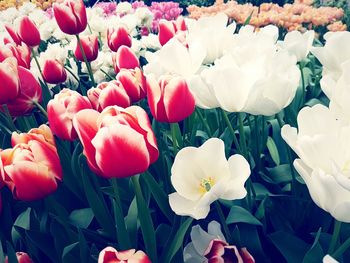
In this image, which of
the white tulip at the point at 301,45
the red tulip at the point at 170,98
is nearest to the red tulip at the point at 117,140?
the red tulip at the point at 170,98

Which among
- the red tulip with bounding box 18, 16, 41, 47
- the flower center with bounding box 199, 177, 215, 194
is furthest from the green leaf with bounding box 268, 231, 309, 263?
the red tulip with bounding box 18, 16, 41, 47

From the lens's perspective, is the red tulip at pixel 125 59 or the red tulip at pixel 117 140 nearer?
the red tulip at pixel 117 140

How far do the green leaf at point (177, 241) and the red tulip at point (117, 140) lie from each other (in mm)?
112

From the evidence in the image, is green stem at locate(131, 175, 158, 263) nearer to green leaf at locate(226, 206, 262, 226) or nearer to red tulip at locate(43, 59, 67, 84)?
green leaf at locate(226, 206, 262, 226)

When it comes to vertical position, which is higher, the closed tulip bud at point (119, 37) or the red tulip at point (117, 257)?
the red tulip at point (117, 257)

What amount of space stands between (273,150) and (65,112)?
0.48 m

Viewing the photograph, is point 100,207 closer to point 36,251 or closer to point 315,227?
point 36,251

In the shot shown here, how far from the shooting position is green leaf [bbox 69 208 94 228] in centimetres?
87

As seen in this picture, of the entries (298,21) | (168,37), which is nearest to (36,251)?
(168,37)

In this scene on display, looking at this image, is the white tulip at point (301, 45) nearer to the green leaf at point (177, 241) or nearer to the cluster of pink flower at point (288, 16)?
the green leaf at point (177, 241)

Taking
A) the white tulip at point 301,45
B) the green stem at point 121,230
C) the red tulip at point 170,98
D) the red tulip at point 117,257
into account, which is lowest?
the green stem at point 121,230

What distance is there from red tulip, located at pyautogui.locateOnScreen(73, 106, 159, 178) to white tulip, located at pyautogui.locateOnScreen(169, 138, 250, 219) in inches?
2.1

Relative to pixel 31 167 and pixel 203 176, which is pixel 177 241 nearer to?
pixel 203 176

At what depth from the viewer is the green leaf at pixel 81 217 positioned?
2.84ft
